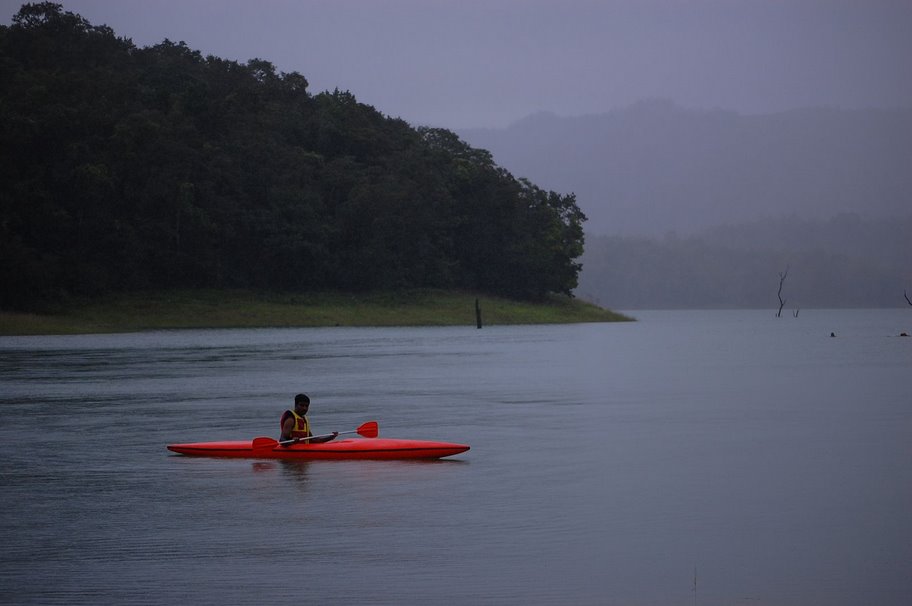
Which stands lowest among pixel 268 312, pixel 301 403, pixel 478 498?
pixel 478 498

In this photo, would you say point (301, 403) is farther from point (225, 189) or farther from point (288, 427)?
point (225, 189)

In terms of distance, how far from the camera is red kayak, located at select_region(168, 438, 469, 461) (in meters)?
20.0

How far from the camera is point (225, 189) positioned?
97750 mm

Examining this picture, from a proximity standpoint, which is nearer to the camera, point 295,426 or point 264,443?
point 264,443

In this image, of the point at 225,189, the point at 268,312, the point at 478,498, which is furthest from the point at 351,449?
the point at 225,189

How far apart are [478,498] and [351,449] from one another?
4.04 metres

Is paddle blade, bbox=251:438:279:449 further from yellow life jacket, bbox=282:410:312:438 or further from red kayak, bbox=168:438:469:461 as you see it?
yellow life jacket, bbox=282:410:312:438

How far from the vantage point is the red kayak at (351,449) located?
65.8ft

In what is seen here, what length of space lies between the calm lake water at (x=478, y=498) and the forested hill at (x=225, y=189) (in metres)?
50.7

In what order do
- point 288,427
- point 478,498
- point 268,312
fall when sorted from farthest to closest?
point 268,312, point 288,427, point 478,498

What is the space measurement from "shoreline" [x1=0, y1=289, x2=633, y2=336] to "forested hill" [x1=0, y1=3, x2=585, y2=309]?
183 cm

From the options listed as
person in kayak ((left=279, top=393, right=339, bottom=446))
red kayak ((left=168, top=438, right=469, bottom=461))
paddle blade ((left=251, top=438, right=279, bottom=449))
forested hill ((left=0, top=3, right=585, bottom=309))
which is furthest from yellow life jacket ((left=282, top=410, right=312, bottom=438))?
forested hill ((left=0, top=3, right=585, bottom=309))

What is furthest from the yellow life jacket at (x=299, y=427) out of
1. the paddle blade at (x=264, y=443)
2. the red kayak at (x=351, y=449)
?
the paddle blade at (x=264, y=443)

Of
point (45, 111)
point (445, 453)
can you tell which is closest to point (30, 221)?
point (45, 111)
